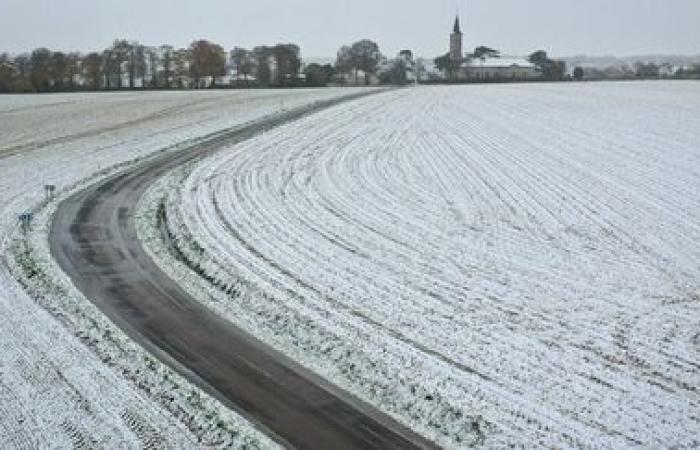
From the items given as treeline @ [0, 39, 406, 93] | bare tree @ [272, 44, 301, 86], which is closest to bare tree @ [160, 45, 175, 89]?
treeline @ [0, 39, 406, 93]

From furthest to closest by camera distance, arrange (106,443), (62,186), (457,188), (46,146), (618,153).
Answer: (46,146), (618,153), (62,186), (457,188), (106,443)

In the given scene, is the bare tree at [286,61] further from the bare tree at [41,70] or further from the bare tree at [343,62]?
the bare tree at [41,70]

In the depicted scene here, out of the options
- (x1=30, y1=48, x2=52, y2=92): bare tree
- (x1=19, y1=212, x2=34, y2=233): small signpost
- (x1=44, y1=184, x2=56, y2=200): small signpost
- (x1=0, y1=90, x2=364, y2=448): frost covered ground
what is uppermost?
(x1=30, y1=48, x2=52, y2=92): bare tree

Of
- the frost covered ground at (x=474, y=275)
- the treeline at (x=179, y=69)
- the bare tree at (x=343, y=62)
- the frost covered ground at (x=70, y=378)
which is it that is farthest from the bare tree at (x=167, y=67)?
the frost covered ground at (x=70, y=378)

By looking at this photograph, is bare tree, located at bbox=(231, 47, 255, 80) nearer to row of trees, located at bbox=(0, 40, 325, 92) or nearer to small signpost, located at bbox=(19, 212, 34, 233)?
row of trees, located at bbox=(0, 40, 325, 92)

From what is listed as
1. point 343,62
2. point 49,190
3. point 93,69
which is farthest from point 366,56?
point 49,190

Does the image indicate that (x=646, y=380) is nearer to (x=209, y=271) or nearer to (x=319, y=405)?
(x=319, y=405)

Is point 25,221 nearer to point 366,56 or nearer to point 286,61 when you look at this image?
point 286,61

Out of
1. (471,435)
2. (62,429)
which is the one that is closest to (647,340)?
(471,435)
